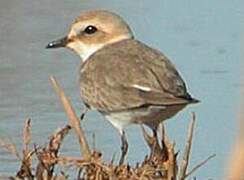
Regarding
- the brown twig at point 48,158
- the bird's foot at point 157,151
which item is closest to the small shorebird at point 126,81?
the bird's foot at point 157,151

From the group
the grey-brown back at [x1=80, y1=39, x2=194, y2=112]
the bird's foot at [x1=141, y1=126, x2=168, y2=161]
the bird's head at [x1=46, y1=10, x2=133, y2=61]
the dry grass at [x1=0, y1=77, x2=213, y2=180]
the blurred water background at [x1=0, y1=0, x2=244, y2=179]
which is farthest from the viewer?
the blurred water background at [x1=0, y1=0, x2=244, y2=179]

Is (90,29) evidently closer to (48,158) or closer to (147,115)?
(147,115)

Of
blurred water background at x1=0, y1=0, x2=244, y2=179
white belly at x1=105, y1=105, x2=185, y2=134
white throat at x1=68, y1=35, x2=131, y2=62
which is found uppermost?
white belly at x1=105, y1=105, x2=185, y2=134

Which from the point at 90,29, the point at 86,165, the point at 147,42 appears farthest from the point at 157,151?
the point at 147,42

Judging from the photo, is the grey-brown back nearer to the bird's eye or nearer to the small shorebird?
the small shorebird

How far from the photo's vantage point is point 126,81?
3445mm

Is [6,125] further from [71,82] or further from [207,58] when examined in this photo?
[207,58]

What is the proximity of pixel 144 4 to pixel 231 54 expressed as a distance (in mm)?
1110

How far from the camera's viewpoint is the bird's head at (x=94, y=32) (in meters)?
3.83

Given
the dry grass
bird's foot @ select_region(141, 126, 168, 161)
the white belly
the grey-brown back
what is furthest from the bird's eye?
the dry grass

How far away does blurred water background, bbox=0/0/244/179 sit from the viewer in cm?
448

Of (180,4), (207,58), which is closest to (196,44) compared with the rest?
(207,58)

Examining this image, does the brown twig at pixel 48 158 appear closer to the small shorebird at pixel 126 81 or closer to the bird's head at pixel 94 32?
the small shorebird at pixel 126 81

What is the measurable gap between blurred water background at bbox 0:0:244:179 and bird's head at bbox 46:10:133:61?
457 millimetres
